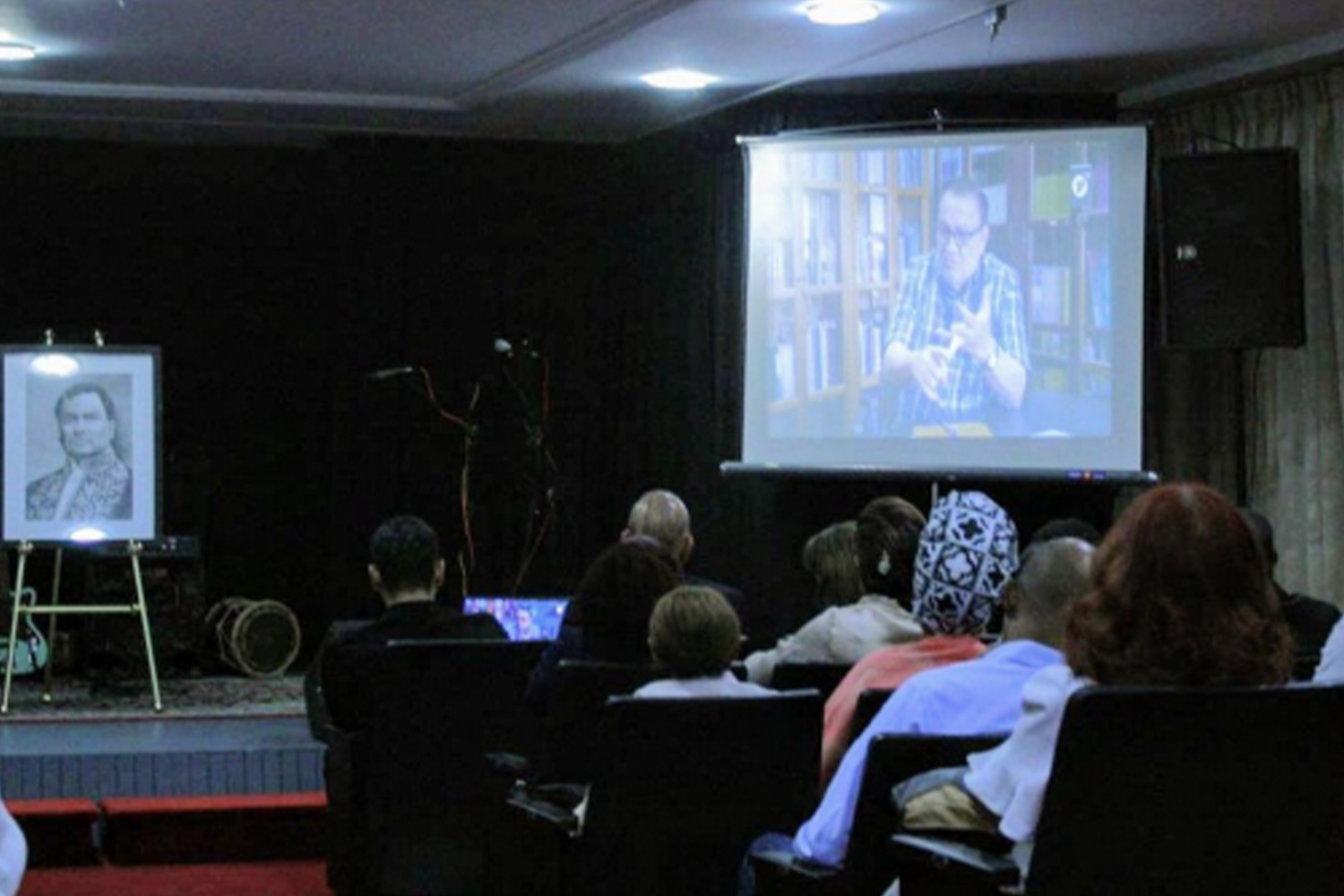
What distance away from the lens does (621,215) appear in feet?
33.2

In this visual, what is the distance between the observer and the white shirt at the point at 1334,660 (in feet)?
13.3

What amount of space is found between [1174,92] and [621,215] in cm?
264

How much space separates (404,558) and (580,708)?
113cm

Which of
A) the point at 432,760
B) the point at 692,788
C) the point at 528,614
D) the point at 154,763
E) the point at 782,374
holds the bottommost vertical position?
the point at 154,763

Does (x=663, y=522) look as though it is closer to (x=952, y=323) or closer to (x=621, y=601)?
(x=621, y=601)

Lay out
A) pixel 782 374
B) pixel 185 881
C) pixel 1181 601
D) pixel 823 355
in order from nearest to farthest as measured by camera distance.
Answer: pixel 1181 601 → pixel 185 881 → pixel 823 355 → pixel 782 374

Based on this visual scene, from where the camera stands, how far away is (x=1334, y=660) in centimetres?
410

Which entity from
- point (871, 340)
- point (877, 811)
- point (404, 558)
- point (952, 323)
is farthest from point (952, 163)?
point (877, 811)

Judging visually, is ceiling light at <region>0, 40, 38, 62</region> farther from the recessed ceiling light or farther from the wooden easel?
the recessed ceiling light

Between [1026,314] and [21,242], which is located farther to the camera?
[21,242]

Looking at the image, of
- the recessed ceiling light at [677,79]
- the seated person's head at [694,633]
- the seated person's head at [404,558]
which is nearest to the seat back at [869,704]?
the seated person's head at [694,633]

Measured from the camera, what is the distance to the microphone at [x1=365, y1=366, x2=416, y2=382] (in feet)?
30.5

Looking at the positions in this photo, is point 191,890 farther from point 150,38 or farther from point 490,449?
point 490,449

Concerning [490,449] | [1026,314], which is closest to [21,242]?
[490,449]
